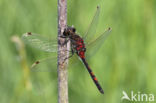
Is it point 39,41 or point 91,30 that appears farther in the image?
point 91,30

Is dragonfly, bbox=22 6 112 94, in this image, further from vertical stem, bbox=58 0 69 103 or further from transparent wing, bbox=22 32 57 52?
vertical stem, bbox=58 0 69 103

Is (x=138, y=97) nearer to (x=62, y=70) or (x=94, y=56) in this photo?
(x=94, y=56)

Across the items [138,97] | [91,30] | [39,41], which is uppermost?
[91,30]

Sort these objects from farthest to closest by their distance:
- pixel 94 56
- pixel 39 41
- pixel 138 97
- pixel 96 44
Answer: pixel 94 56, pixel 138 97, pixel 96 44, pixel 39 41

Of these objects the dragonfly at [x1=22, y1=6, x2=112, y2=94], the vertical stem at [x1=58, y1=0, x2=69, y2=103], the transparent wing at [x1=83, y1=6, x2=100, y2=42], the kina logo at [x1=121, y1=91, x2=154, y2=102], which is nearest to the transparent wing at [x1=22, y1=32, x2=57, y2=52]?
the dragonfly at [x1=22, y1=6, x2=112, y2=94]

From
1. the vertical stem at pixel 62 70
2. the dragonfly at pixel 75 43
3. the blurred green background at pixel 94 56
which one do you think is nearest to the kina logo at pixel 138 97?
the blurred green background at pixel 94 56

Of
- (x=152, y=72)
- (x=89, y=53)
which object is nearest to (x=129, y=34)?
(x=152, y=72)

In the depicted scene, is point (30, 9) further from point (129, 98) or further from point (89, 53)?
point (129, 98)

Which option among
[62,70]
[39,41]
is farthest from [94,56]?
[62,70]
